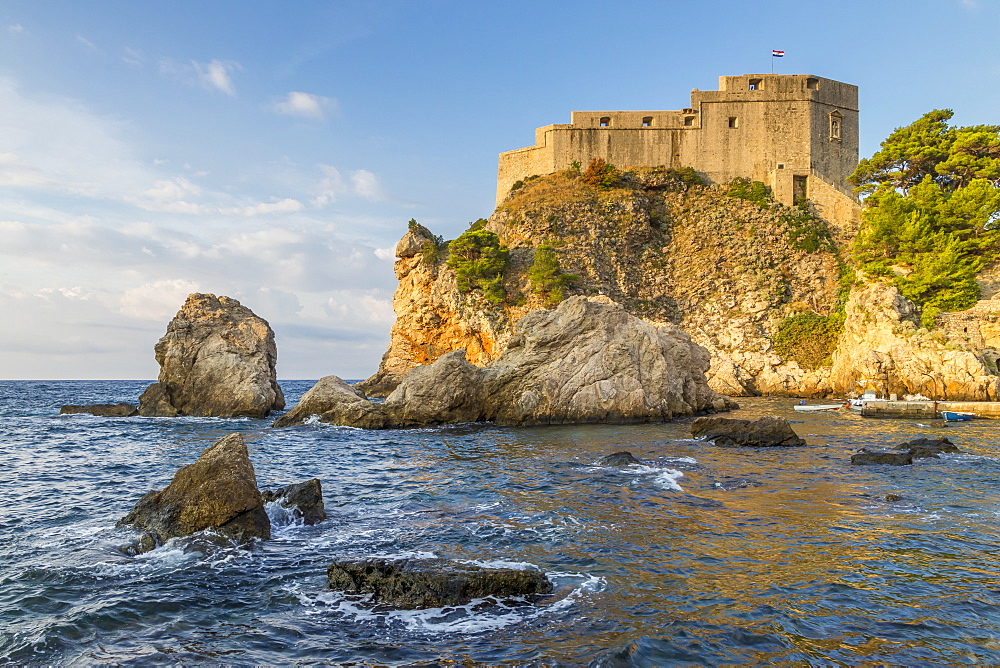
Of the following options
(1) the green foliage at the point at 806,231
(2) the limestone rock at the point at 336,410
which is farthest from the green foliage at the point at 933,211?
(2) the limestone rock at the point at 336,410

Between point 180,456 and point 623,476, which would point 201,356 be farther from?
point 623,476

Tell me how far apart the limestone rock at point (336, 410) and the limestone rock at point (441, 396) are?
655 mm

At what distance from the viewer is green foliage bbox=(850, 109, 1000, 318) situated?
38312mm

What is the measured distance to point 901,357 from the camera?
113 ft

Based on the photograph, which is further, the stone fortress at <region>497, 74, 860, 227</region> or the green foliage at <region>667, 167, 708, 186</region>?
the green foliage at <region>667, 167, 708, 186</region>

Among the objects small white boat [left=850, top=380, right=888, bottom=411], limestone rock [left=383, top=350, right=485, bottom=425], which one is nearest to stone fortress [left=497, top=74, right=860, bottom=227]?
small white boat [left=850, top=380, right=888, bottom=411]

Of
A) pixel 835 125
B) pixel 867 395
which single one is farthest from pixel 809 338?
pixel 835 125

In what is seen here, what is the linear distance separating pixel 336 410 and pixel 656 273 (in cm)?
3502

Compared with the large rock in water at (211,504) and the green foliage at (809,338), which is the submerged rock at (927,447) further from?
the green foliage at (809,338)

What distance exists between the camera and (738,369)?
42781mm

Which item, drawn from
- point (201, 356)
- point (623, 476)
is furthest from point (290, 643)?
point (201, 356)

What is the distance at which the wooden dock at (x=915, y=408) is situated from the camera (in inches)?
1093

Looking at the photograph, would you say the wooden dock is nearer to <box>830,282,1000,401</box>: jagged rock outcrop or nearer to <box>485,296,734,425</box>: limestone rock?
<box>830,282,1000,401</box>: jagged rock outcrop

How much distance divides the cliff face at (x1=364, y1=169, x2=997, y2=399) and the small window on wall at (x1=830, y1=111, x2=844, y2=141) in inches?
404
